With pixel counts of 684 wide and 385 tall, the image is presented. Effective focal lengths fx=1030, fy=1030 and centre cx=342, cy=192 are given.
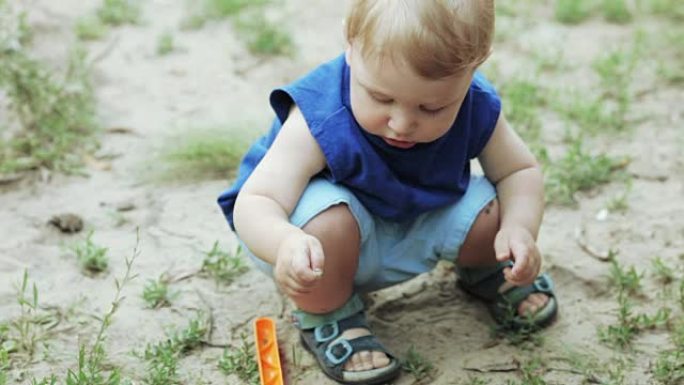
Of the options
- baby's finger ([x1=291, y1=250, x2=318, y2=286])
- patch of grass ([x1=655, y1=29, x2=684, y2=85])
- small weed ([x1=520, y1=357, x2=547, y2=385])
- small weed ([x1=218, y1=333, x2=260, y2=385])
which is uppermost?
baby's finger ([x1=291, y1=250, x2=318, y2=286])

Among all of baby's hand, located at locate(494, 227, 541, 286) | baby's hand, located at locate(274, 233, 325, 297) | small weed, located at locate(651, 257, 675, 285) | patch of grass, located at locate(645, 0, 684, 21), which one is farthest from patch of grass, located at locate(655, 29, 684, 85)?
baby's hand, located at locate(274, 233, 325, 297)

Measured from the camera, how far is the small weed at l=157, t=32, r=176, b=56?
4.17 meters

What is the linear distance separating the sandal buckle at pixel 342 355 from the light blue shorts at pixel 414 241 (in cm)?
17

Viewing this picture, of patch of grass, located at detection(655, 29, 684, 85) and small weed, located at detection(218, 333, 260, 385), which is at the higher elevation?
small weed, located at detection(218, 333, 260, 385)

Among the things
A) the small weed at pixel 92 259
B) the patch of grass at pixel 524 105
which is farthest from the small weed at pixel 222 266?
the patch of grass at pixel 524 105

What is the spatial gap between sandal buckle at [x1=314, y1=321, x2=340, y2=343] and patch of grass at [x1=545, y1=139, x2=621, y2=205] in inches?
39.9

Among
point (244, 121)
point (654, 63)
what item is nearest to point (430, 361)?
point (244, 121)

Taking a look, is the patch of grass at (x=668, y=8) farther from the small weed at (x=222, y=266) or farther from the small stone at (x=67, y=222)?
the small stone at (x=67, y=222)

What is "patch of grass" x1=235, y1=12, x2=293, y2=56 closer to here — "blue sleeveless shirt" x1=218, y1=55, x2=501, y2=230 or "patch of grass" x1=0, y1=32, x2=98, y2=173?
"patch of grass" x1=0, y1=32, x2=98, y2=173

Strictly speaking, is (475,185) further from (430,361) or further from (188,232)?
(188,232)

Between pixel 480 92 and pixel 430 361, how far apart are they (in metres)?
0.65

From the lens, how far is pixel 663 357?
2.41m

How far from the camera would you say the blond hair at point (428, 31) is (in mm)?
1995

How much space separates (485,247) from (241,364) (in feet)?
2.15
